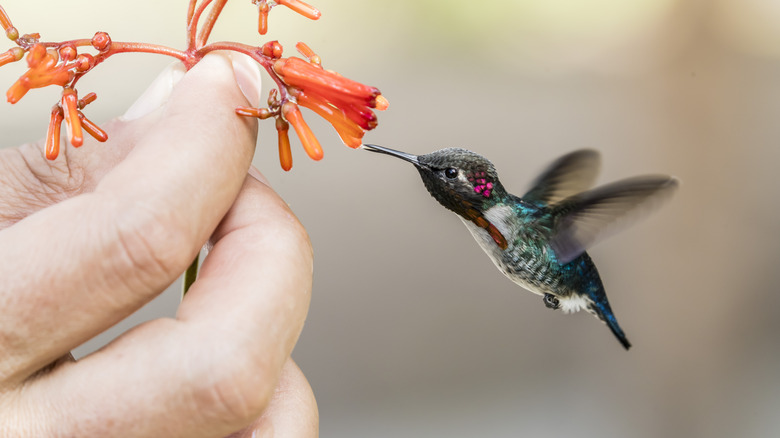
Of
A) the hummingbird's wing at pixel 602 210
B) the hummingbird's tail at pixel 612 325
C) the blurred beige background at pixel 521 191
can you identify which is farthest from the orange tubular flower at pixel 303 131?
the blurred beige background at pixel 521 191

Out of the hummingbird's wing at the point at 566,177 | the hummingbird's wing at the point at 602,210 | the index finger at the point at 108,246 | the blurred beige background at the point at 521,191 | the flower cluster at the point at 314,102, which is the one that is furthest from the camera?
the blurred beige background at the point at 521,191

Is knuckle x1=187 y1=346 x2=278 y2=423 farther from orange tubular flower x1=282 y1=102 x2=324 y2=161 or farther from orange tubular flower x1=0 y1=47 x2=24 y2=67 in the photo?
orange tubular flower x1=0 y1=47 x2=24 y2=67

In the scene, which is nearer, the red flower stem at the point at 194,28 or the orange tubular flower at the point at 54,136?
the orange tubular flower at the point at 54,136

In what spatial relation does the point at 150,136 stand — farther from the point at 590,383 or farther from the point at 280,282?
the point at 590,383

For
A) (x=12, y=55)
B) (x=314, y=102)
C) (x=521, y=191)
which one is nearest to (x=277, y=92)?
(x=314, y=102)

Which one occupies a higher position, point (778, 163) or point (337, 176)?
point (778, 163)

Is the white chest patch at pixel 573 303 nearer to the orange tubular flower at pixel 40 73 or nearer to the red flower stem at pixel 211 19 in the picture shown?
the red flower stem at pixel 211 19

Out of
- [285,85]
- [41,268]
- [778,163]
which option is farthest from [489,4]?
[41,268]
